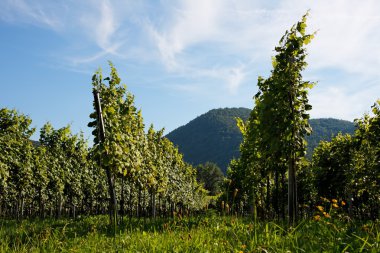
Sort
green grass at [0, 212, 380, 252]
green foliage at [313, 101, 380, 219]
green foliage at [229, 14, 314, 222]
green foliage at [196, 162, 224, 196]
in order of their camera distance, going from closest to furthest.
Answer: green grass at [0, 212, 380, 252] → green foliage at [229, 14, 314, 222] → green foliage at [313, 101, 380, 219] → green foliage at [196, 162, 224, 196]

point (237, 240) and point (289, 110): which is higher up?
point (289, 110)

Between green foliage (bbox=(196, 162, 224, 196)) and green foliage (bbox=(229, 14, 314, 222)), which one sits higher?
green foliage (bbox=(229, 14, 314, 222))

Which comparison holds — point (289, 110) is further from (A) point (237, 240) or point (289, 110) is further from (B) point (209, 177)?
(B) point (209, 177)

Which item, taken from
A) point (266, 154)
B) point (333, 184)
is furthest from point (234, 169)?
point (266, 154)

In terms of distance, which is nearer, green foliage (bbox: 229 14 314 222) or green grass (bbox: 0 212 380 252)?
green grass (bbox: 0 212 380 252)

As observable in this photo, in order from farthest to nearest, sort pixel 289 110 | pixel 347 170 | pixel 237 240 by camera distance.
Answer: pixel 347 170 → pixel 289 110 → pixel 237 240

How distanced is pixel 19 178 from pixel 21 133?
3.68 m

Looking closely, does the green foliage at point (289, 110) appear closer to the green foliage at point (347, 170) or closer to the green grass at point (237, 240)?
the green grass at point (237, 240)

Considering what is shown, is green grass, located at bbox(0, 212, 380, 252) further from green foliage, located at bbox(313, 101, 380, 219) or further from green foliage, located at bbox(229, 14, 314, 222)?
green foliage, located at bbox(313, 101, 380, 219)

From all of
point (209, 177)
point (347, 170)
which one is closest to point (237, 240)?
point (347, 170)

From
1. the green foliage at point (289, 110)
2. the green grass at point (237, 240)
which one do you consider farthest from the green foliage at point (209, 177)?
the green grass at point (237, 240)

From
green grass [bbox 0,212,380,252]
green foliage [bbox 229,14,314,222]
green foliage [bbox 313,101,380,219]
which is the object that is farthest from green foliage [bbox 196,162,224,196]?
green grass [bbox 0,212,380,252]

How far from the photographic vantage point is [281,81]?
11.3m

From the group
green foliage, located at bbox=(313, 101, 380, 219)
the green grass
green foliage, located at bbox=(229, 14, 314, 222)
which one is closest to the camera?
the green grass
